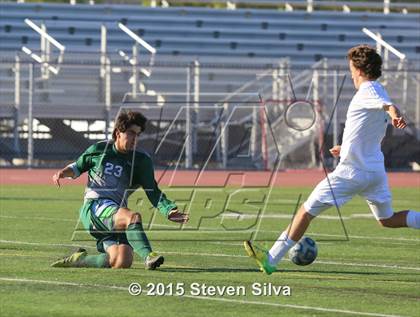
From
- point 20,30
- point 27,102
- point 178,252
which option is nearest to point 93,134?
point 27,102

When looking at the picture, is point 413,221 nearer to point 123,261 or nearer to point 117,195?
point 123,261

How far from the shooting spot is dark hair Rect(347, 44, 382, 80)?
8781mm

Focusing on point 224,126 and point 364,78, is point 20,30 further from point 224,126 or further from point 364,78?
point 364,78

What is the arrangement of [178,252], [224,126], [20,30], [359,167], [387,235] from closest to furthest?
1. [359,167]
2. [178,252]
3. [387,235]
4. [224,126]
5. [20,30]

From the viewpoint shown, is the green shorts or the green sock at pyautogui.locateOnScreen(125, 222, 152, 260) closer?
the green sock at pyautogui.locateOnScreen(125, 222, 152, 260)

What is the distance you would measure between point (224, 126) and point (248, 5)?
13.4 metres

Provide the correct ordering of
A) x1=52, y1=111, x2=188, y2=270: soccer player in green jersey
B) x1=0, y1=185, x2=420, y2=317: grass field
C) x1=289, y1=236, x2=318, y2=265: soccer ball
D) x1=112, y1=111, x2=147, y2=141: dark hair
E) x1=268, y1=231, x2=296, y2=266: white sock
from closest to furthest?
x1=0, y1=185, x2=420, y2=317: grass field
x1=268, y1=231, x2=296, y2=266: white sock
x1=289, y1=236, x2=318, y2=265: soccer ball
x1=52, y1=111, x2=188, y2=270: soccer player in green jersey
x1=112, y1=111, x2=147, y2=141: dark hair

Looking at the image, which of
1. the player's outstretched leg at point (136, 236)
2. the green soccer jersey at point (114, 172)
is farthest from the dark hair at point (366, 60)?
the player's outstretched leg at point (136, 236)

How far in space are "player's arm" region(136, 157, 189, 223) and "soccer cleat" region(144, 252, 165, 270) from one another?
32cm

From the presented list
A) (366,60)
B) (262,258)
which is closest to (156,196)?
(262,258)

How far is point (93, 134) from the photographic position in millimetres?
27922

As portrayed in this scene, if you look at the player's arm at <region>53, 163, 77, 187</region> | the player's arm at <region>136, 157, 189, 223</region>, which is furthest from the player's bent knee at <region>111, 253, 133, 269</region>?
the player's arm at <region>53, 163, 77, 187</region>

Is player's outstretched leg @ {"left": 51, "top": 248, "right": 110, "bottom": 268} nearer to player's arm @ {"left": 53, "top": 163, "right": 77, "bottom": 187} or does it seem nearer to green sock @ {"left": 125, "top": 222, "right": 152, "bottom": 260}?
green sock @ {"left": 125, "top": 222, "right": 152, "bottom": 260}

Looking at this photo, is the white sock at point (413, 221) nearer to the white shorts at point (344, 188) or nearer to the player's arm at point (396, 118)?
the white shorts at point (344, 188)
